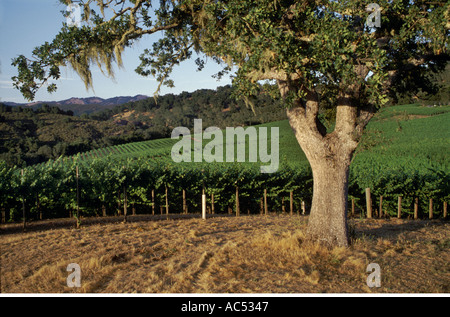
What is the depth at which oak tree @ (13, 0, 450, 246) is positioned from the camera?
19.0 feet

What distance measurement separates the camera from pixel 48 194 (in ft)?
40.3

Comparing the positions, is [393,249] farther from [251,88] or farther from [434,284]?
[251,88]

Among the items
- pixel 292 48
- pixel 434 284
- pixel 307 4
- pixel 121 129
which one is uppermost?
pixel 121 129

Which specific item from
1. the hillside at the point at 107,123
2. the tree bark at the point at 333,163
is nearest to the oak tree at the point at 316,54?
the tree bark at the point at 333,163

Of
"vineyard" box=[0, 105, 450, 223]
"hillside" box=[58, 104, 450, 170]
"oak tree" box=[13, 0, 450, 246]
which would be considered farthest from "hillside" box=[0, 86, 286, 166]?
"oak tree" box=[13, 0, 450, 246]

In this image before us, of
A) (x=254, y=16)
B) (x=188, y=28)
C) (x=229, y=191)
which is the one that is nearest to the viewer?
(x=254, y=16)

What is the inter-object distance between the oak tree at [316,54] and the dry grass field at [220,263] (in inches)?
39.7

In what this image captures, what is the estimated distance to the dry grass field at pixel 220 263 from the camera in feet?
16.3

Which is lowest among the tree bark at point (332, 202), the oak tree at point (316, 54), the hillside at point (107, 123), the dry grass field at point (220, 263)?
the dry grass field at point (220, 263)

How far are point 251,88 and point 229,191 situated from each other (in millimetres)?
11418

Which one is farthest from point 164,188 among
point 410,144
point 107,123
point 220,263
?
point 107,123

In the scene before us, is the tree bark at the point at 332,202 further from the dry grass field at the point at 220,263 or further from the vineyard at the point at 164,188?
the vineyard at the point at 164,188

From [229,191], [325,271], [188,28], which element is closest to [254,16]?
[188,28]

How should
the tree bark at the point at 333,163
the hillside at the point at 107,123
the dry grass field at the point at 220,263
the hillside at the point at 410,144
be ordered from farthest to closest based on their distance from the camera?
the hillside at the point at 107,123 < the hillside at the point at 410,144 < the tree bark at the point at 333,163 < the dry grass field at the point at 220,263
